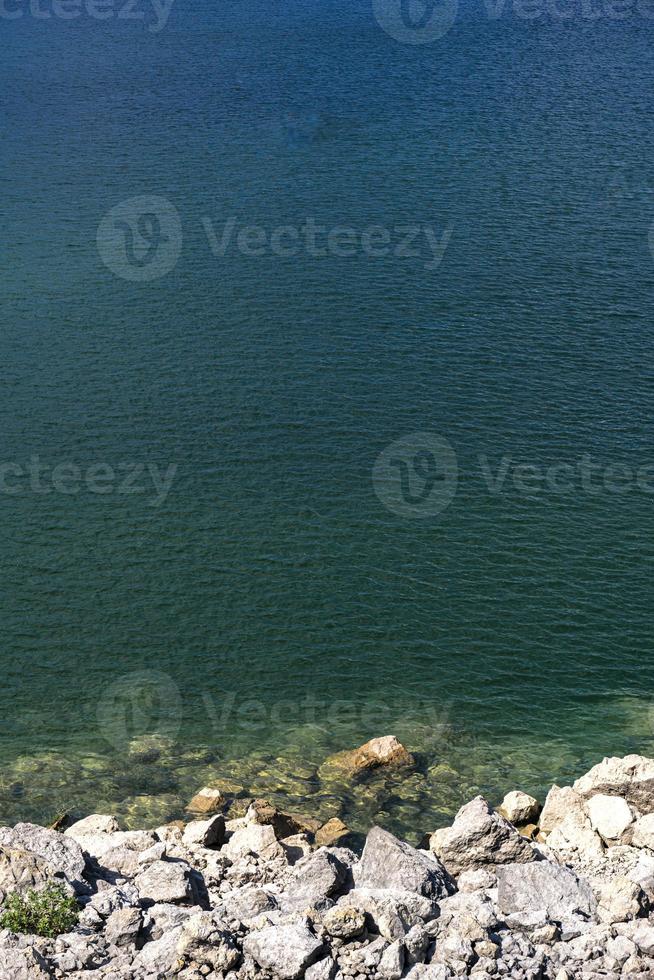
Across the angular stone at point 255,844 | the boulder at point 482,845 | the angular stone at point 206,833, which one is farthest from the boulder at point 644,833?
the angular stone at point 206,833

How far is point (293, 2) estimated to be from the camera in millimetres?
89688

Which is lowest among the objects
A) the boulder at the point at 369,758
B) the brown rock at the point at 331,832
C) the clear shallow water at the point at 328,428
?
the brown rock at the point at 331,832

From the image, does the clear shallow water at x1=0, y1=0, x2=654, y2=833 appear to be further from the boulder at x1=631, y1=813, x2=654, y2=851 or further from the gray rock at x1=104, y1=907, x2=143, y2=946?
the gray rock at x1=104, y1=907, x2=143, y2=946

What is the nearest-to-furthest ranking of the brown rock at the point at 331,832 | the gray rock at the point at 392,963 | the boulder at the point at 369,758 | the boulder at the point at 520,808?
the gray rock at the point at 392,963 < the boulder at the point at 520,808 < the brown rock at the point at 331,832 < the boulder at the point at 369,758

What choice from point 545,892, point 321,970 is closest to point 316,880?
point 321,970

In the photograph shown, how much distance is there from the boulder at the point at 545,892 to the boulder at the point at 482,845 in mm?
957

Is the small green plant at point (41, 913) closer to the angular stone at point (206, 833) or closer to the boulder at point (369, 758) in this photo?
the angular stone at point (206, 833)

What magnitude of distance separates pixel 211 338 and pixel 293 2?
51.3 meters

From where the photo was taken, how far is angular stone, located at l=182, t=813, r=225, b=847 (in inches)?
914

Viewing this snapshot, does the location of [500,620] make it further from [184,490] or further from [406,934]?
[406,934]

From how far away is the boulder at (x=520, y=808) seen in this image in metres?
25.0

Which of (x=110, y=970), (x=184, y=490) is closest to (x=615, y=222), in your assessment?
(x=184, y=490)

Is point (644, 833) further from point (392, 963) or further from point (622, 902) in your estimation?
point (392, 963)

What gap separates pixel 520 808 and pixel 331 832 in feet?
13.0
